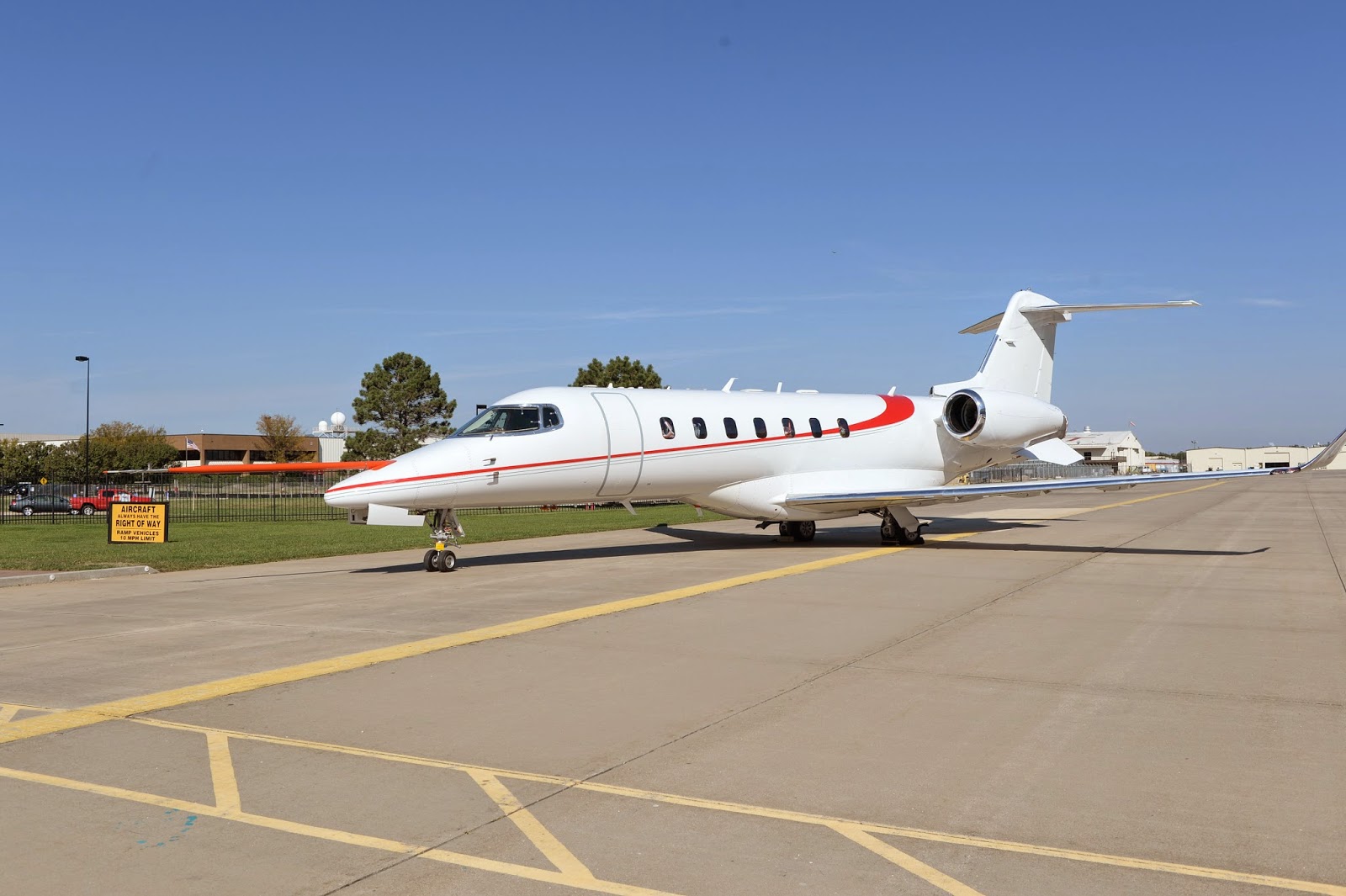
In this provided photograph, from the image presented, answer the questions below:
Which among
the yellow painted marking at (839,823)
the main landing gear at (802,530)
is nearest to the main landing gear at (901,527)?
the main landing gear at (802,530)

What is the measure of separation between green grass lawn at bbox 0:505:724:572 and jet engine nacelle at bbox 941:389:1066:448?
8.74m

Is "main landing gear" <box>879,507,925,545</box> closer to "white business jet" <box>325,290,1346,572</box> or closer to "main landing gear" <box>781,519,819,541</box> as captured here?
"white business jet" <box>325,290,1346,572</box>

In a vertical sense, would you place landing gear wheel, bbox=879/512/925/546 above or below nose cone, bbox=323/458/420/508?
below

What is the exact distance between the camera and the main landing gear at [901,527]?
2094 cm

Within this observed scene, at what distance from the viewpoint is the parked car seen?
143 feet

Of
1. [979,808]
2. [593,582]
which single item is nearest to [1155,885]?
[979,808]

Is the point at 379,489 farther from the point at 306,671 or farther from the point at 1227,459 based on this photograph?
the point at 1227,459

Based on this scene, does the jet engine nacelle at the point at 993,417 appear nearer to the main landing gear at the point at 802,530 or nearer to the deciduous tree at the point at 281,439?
the main landing gear at the point at 802,530

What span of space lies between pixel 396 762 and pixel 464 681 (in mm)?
2161

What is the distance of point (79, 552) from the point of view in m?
19.8

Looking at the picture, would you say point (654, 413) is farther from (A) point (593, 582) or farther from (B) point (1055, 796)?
(B) point (1055, 796)

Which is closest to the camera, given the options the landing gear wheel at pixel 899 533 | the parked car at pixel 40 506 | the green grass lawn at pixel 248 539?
the green grass lawn at pixel 248 539

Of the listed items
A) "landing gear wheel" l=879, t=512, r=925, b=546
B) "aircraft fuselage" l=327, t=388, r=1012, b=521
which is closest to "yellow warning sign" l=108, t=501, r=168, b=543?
"aircraft fuselage" l=327, t=388, r=1012, b=521

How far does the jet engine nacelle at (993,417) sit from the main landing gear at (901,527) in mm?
2922
